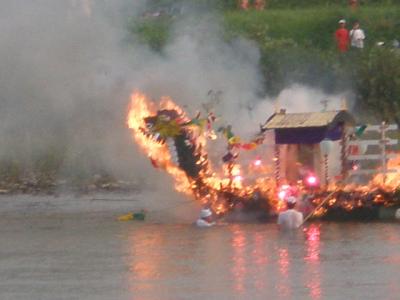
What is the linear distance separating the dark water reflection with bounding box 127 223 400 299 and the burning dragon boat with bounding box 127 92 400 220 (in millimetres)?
556

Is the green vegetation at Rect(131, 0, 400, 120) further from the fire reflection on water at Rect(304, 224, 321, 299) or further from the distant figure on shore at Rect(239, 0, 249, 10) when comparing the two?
the fire reflection on water at Rect(304, 224, 321, 299)

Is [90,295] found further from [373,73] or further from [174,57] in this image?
[373,73]

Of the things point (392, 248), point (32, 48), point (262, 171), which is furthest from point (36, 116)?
point (392, 248)

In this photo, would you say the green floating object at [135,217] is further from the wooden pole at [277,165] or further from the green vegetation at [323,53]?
the green vegetation at [323,53]

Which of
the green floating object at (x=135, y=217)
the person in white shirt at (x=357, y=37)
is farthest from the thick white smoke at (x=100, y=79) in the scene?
the person in white shirt at (x=357, y=37)

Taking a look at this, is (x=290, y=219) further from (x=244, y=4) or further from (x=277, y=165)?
(x=244, y=4)

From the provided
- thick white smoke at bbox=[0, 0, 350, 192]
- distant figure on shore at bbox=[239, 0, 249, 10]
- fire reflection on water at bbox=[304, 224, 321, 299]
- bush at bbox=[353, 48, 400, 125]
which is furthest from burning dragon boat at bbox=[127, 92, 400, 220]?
distant figure on shore at bbox=[239, 0, 249, 10]

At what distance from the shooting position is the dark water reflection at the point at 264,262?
716 inches

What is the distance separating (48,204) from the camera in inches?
1186

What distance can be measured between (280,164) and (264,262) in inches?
223

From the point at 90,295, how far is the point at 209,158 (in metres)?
8.81

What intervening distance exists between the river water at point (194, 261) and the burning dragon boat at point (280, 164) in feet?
1.59

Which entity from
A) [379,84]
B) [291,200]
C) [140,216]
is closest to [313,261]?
[291,200]

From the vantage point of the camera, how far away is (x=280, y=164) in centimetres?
2628
